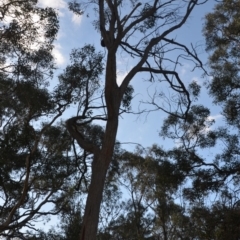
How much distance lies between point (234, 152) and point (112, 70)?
654 cm

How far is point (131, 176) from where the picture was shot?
16.8m

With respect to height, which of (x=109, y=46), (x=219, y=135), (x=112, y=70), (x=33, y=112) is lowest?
(x=112, y=70)

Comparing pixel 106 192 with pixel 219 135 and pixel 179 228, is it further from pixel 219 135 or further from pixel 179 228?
pixel 219 135

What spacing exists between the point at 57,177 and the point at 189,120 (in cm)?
439

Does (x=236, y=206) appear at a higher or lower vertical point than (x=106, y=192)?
lower

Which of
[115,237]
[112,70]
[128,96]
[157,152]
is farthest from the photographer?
[115,237]

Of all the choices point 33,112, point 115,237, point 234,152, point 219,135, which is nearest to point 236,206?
point 234,152

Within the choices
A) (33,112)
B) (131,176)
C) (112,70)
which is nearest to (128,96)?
(33,112)

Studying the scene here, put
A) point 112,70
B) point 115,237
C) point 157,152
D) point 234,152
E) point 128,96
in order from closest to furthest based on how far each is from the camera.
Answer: point 112,70, point 128,96, point 234,152, point 157,152, point 115,237

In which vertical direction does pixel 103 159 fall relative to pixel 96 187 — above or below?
above

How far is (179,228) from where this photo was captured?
15945mm

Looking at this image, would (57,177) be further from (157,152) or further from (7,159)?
(157,152)

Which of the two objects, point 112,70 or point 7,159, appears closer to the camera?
point 112,70

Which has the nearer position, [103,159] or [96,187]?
[96,187]
